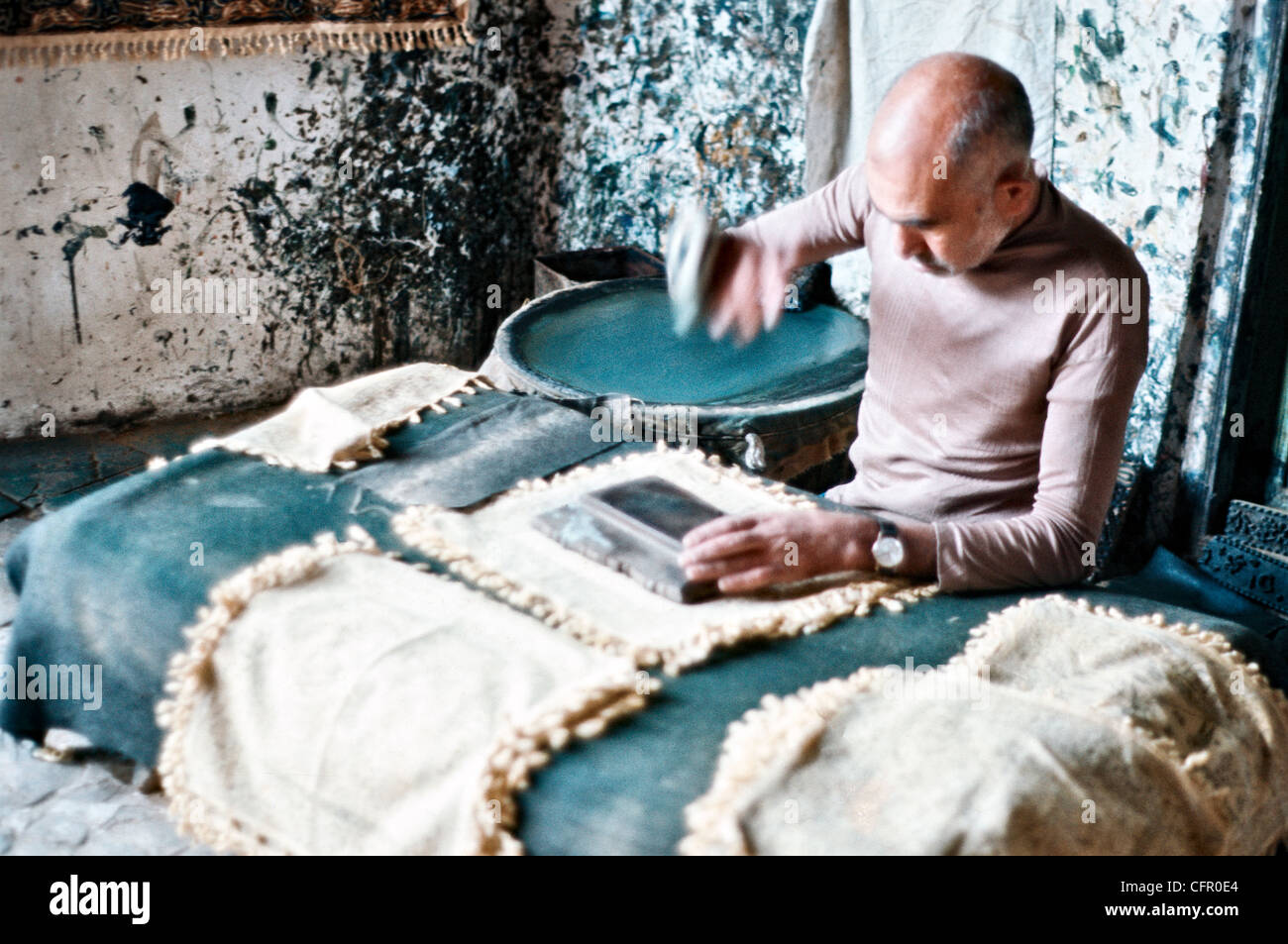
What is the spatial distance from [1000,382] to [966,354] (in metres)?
0.08

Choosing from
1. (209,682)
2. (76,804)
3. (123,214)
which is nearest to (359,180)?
(123,214)

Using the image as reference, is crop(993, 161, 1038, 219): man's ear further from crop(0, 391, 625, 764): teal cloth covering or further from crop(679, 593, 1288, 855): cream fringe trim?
crop(0, 391, 625, 764): teal cloth covering

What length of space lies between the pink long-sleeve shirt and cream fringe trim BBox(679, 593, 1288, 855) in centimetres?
13

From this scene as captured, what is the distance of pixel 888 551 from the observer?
5.61 ft

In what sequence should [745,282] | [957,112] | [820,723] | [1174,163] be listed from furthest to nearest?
[1174,163] → [745,282] → [957,112] → [820,723]

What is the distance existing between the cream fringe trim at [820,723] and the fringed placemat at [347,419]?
0.87 metres

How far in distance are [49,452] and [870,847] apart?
123 inches

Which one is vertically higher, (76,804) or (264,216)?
(264,216)

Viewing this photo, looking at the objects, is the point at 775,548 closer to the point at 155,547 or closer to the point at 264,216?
the point at 155,547

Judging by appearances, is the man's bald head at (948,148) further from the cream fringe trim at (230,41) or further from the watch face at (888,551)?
the cream fringe trim at (230,41)

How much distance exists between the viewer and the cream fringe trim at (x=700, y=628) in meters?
1.48

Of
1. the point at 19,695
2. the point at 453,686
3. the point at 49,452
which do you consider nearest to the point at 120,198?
the point at 49,452

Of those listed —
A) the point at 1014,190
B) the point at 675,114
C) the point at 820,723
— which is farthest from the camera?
the point at 675,114

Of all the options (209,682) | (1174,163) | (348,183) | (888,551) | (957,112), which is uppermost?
(957,112)
